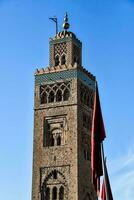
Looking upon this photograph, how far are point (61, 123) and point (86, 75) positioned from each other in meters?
3.92

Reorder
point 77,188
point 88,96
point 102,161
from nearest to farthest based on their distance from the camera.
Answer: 1. point 102,161
2. point 77,188
3. point 88,96

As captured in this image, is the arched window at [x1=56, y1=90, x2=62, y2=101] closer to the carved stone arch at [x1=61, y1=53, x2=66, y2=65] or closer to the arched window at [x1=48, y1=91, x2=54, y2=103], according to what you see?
the arched window at [x1=48, y1=91, x2=54, y2=103]

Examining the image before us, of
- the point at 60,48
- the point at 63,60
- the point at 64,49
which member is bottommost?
the point at 63,60

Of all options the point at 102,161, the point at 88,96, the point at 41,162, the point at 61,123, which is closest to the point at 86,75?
the point at 88,96

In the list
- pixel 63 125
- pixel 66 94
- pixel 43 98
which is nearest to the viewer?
pixel 63 125

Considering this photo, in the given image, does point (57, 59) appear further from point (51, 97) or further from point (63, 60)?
point (51, 97)

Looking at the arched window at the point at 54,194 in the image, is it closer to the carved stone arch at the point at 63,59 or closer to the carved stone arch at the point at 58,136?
the carved stone arch at the point at 58,136

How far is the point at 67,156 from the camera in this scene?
32.8 m

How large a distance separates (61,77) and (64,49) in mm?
2181

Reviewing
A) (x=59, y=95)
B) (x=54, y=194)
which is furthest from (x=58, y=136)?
(x=54, y=194)

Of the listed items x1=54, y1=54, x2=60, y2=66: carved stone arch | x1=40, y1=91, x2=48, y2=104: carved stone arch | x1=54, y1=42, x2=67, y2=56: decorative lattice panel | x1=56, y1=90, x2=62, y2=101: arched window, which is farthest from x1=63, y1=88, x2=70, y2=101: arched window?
x1=54, y1=42, x2=67, y2=56: decorative lattice panel

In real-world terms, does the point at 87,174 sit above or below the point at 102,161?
above

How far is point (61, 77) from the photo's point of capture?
34688mm

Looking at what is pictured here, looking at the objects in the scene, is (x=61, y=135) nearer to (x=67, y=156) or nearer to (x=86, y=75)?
(x=67, y=156)
